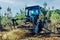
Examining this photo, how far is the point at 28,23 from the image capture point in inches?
941

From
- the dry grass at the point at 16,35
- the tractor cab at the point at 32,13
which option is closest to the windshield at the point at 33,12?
the tractor cab at the point at 32,13

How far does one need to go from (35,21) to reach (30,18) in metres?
0.83

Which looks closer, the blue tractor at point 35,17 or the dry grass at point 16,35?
the dry grass at point 16,35

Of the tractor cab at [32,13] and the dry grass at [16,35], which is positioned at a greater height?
the tractor cab at [32,13]

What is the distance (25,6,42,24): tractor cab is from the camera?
23606 mm

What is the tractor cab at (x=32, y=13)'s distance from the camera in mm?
23606

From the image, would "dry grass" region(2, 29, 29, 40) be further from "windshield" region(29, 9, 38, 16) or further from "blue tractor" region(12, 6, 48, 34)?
"windshield" region(29, 9, 38, 16)

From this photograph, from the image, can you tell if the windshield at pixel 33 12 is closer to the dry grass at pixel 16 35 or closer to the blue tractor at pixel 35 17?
the blue tractor at pixel 35 17

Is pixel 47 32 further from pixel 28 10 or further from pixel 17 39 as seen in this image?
pixel 17 39

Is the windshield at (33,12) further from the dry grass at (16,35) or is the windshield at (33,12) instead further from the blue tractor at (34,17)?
the dry grass at (16,35)

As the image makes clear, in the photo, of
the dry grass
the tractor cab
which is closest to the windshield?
the tractor cab

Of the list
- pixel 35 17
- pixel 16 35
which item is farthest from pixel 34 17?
pixel 16 35

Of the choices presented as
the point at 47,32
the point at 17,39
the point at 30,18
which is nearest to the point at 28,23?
the point at 30,18

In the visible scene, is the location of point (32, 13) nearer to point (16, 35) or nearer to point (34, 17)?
point (34, 17)
